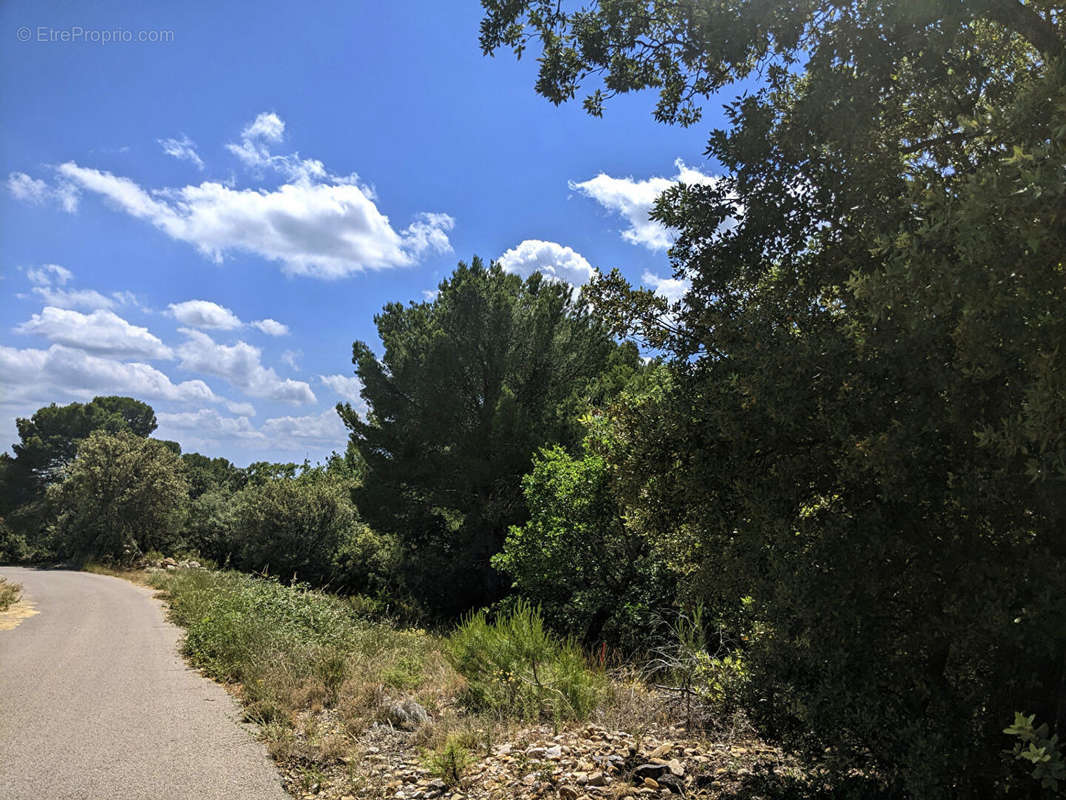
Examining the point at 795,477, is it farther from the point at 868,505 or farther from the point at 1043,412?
the point at 1043,412

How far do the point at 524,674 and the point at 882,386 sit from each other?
4.61m

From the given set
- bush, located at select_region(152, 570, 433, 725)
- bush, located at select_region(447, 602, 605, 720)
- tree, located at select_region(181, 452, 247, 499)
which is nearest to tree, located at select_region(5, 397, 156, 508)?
tree, located at select_region(181, 452, 247, 499)

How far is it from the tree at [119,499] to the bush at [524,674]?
1325 inches

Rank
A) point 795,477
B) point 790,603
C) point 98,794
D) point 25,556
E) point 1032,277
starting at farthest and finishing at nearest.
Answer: point 25,556, point 98,794, point 795,477, point 790,603, point 1032,277

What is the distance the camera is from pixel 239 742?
5.81 m

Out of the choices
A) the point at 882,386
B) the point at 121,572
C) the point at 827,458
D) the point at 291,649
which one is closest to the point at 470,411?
the point at 291,649

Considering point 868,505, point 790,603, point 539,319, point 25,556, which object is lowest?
point 25,556

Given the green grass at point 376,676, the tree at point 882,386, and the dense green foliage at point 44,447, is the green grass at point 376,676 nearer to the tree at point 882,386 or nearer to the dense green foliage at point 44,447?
the tree at point 882,386

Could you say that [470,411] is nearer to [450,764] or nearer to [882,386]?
[450,764]

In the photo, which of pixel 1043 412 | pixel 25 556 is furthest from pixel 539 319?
pixel 25 556

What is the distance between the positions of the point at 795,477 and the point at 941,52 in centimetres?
300

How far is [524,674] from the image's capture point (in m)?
6.63

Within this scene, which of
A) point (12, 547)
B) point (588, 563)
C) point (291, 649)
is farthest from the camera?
point (12, 547)

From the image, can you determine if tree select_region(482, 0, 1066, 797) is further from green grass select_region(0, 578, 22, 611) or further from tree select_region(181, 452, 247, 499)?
tree select_region(181, 452, 247, 499)
